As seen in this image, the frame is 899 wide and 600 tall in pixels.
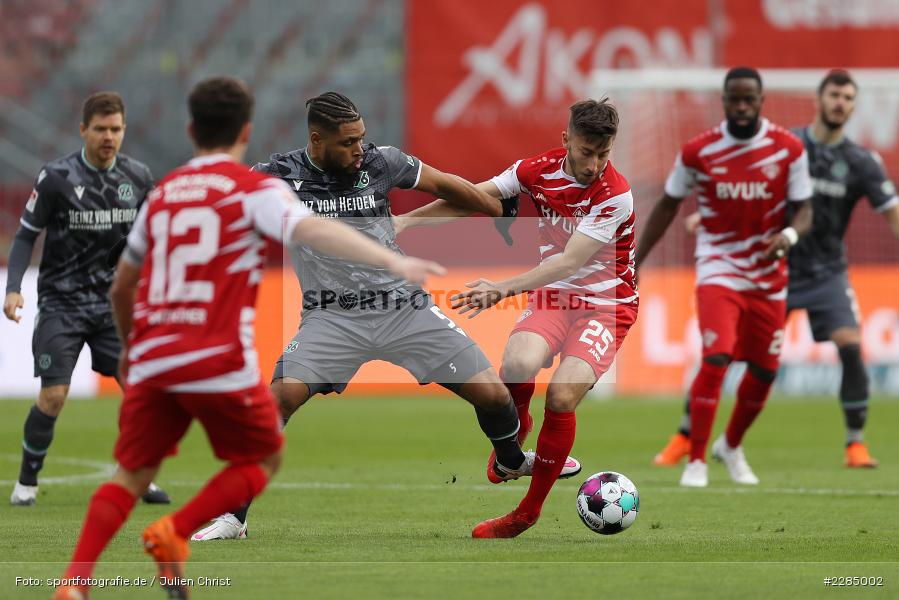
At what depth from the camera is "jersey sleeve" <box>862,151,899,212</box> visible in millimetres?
11570

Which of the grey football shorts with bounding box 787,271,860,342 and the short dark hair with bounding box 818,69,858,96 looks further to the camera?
the grey football shorts with bounding box 787,271,860,342

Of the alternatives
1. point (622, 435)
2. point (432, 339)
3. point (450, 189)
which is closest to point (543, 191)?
point (450, 189)

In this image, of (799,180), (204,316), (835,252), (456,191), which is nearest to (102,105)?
(456,191)

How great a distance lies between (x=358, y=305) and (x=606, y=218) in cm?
135

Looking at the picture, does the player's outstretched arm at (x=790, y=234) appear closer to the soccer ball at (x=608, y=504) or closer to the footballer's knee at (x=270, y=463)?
the soccer ball at (x=608, y=504)

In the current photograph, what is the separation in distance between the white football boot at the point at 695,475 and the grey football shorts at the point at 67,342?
12.8 feet

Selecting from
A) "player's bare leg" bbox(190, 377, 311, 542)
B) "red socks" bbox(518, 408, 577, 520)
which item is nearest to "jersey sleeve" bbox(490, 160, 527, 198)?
"red socks" bbox(518, 408, 577, 520)

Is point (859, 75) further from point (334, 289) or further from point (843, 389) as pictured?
point (334, 289)

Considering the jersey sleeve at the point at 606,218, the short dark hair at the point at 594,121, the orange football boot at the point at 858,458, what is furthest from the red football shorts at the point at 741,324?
the short dark hair at the point at 594,121

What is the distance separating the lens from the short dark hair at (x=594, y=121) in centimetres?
712

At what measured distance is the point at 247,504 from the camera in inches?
277

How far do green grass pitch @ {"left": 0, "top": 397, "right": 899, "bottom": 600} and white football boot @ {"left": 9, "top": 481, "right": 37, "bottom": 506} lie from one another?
0.41 ft

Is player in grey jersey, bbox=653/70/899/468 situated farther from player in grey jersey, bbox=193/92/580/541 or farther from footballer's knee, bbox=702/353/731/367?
player in grey jersey, bbox=193/92/580/541

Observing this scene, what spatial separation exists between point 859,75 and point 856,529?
1241cm
